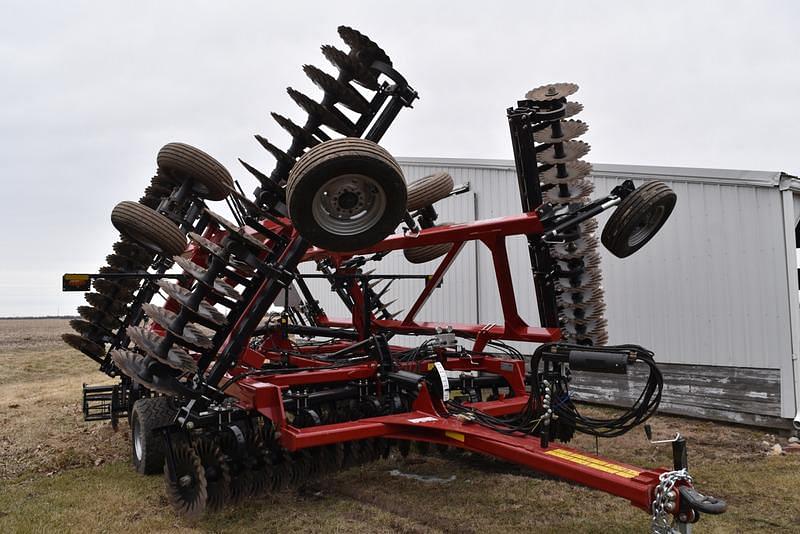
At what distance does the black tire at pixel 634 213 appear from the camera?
188 inches

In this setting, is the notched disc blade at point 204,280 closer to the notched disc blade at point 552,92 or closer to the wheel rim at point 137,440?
the wheel rim at point 137,440

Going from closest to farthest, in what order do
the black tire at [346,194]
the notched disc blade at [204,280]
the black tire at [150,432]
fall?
1. the black tire at [346,194]
2. the notched disc blade at [204,280]
3. the black tire at [150,432]

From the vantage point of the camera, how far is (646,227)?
5.18 m

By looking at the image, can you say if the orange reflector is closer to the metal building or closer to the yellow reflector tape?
the yellow reflector tape

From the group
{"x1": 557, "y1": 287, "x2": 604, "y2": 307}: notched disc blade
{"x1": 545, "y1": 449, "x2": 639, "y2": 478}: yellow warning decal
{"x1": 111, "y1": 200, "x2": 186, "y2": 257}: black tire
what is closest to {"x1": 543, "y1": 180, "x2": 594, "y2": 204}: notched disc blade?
{"x1": 557, "y1": 287, "x2": 604, "y2": 307}: notched disc blade

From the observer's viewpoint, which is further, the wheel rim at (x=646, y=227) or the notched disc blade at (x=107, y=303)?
the notched disc blade at (x=107, y=303)

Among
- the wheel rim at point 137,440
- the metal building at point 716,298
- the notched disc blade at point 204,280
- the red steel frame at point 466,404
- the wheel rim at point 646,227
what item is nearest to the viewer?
the red steel frame at point 466,404

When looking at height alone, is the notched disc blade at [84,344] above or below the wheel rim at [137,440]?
above

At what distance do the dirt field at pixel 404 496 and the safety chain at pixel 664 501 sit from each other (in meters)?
1.31

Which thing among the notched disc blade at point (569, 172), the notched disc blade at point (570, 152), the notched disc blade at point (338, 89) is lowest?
the notched disc blade at point (569, 172)

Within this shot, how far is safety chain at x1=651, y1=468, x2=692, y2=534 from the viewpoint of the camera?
2.84 meters

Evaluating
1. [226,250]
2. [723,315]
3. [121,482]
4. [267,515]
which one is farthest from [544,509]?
[723,315]

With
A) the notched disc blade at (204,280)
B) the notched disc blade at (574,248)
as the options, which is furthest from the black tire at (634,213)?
the notched disc blade at (204,280)

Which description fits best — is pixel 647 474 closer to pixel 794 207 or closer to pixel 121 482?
pixel 121 482
